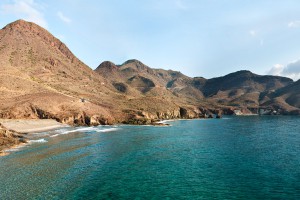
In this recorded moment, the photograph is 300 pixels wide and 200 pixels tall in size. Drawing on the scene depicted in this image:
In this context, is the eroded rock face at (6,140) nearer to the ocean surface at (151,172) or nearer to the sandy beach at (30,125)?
the ocean surface at (151,172)

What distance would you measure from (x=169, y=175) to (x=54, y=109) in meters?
97.3

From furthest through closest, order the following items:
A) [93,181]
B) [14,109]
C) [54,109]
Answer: [54,109] → [14,109] → [93,181]

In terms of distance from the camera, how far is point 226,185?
35406 mm

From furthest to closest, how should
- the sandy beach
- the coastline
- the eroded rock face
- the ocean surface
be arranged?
the sandy beach
the coastline
the eroded rock face
the ocean surface

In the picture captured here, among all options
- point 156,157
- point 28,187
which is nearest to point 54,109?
point 156,157

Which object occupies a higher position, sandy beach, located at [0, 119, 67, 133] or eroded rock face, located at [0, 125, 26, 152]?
sandy beach, located at [0, 119, 67, 133]

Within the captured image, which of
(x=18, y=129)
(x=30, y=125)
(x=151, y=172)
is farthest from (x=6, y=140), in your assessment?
(x=151, y=172)

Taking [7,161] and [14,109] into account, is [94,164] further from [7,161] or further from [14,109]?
[14,109]

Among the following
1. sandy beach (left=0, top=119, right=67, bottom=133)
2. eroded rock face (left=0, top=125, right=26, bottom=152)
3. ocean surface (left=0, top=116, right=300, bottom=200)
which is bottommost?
ocean surface (left=0, top=116, right=300, bottom=200)

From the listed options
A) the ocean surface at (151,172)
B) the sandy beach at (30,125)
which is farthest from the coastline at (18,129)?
the ocean surface at (151,172)

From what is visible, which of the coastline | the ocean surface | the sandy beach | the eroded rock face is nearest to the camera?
the ocean surface

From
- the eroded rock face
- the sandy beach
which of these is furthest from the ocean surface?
the sandy beach

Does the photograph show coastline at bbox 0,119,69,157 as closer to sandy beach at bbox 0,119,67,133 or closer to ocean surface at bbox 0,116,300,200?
sandy beach at bbox 0,119,67,133

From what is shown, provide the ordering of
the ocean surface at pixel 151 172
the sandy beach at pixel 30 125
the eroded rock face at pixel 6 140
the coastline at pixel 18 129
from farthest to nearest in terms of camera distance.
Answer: the sandy beach at pixel 30 125 → the coastline at pixel 18 129 → the eroded rock face at pixel 6 140 → the ocean surface at pixel 151 172
